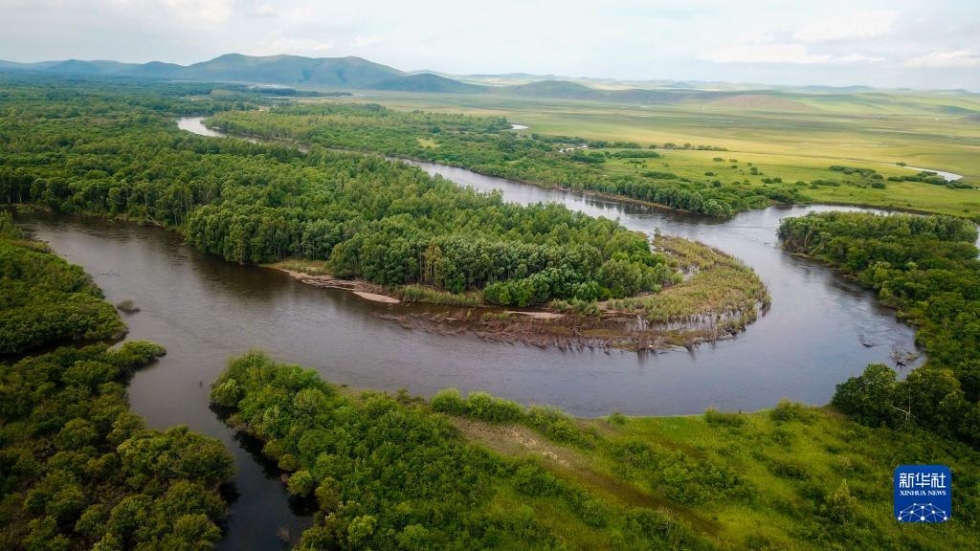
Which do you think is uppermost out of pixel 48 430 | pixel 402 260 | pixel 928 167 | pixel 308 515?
pixel 928 167

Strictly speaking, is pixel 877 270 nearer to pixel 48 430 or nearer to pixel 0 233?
pixel 48 430

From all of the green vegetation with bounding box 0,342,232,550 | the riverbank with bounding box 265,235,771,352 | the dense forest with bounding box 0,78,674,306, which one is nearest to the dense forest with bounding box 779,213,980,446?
the riverbank with bounding box 265,235,771,352

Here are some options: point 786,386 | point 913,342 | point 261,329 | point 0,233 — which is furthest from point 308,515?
point 0,233

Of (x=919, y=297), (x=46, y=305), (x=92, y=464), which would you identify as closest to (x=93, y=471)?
(x=92, y=464)

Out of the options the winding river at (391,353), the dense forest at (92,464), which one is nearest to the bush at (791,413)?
the winding river at (391,353)

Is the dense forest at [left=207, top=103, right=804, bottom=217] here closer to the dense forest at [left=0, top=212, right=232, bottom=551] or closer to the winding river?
the winding river

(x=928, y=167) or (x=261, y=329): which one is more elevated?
(x=928, y=167)

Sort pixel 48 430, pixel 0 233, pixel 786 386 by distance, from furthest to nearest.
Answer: pixel 0 233
pixel 786 386
pixel 48 430
